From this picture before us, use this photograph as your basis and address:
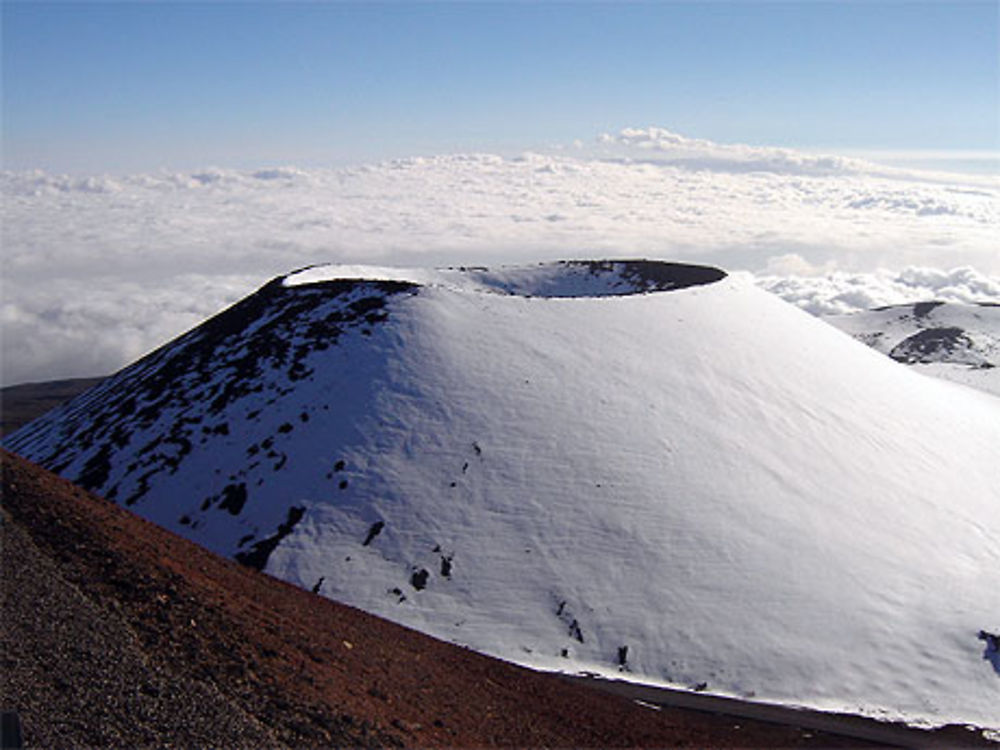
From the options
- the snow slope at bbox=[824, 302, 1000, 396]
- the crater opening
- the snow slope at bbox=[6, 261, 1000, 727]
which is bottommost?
the snow slope at bbox=[824, 302, 1000, 396]

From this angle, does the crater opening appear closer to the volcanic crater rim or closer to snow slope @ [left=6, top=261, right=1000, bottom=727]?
the volcanic crater rim

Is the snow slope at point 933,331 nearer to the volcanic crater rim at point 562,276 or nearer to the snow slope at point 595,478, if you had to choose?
the volcanic crater rim at point 562,276

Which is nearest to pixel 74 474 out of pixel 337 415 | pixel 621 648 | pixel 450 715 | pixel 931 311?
pixel 337 415

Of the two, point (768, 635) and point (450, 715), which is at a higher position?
point (450, 715)

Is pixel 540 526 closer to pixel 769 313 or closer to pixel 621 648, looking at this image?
pixel 621 648

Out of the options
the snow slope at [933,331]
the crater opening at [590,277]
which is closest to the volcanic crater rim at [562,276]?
the crater opening at [590,277]

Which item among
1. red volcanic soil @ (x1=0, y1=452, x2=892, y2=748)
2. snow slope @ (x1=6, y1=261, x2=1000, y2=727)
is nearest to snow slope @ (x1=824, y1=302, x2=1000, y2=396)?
snow slope @ (x1=6, y1=261, x2=1000, y2=727)
